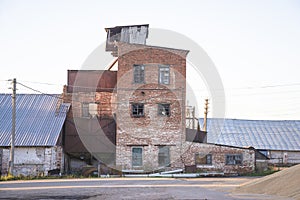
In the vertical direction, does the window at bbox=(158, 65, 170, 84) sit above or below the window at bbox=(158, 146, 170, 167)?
above

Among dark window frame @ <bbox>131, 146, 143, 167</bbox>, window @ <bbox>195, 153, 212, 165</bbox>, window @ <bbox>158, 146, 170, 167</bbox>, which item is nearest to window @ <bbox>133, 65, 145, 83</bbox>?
dark window frame @ <bbox>131, 146, 143, 167</bbox>

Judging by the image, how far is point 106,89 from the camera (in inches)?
1083

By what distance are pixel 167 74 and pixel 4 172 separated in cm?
1201

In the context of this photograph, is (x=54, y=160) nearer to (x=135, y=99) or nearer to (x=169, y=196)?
(x=135, y=99)

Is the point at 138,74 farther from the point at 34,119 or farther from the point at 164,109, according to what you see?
the point at 34,119

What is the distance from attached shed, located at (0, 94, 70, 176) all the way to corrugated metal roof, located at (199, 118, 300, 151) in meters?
16.8

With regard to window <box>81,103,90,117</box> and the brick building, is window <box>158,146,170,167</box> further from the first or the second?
window <box>81,103,90,117</box>

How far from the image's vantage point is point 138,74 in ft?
85.7

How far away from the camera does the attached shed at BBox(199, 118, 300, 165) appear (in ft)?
118

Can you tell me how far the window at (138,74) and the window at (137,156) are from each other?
4.53 metres

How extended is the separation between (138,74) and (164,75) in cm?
176

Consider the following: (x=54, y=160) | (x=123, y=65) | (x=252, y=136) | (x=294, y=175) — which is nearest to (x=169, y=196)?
(x=294, y=175)

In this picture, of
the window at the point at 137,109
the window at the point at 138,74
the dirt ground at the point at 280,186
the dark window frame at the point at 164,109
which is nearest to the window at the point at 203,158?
the dark window frame at the point at 164,109

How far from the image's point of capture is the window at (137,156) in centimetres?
2538
